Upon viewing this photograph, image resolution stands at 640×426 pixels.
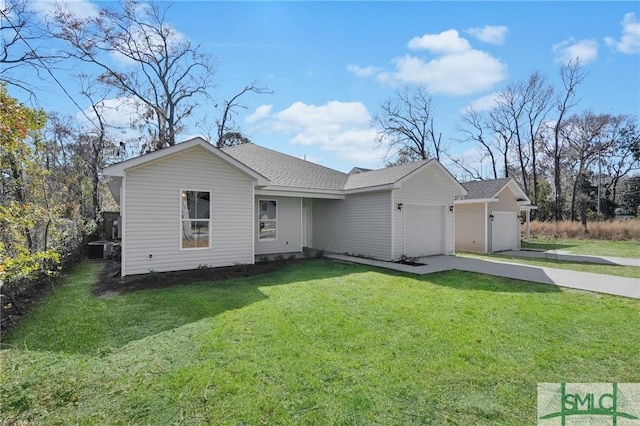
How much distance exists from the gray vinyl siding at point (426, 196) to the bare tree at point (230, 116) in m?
16.4

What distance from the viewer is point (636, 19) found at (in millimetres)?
9281

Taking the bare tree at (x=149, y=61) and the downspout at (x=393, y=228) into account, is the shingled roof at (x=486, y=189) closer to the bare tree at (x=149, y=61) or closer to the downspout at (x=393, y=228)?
the downspout at (x=393, y=228)

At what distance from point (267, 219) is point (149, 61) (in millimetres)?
17633

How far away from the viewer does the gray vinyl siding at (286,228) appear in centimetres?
1230

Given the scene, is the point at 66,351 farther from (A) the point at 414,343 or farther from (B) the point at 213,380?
(A) the point at 414,343

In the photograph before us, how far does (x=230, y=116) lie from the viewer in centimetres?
2562

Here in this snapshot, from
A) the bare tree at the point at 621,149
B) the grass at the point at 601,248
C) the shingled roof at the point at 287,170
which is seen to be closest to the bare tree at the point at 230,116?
the shingled roof at the point at 287,170

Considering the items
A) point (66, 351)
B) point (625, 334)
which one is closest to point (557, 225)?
point (625, 334)

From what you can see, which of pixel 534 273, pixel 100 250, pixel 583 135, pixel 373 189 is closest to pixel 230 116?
pixel 100 250

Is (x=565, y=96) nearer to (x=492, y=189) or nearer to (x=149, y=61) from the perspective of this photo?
(x=492, y=189)

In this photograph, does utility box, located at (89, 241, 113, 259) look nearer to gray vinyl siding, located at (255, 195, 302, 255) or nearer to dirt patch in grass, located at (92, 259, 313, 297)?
dirt patch in grass, located at (92, 259, 313, 297)

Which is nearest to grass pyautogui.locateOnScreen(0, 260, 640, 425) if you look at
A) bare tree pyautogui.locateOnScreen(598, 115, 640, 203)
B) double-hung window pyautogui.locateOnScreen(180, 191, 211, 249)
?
double-hung window pyautogui.locateOnScreen(180, 191, 211, 249)

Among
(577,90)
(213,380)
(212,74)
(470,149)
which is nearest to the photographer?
(213,380)

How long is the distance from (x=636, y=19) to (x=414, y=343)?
12.3 m
